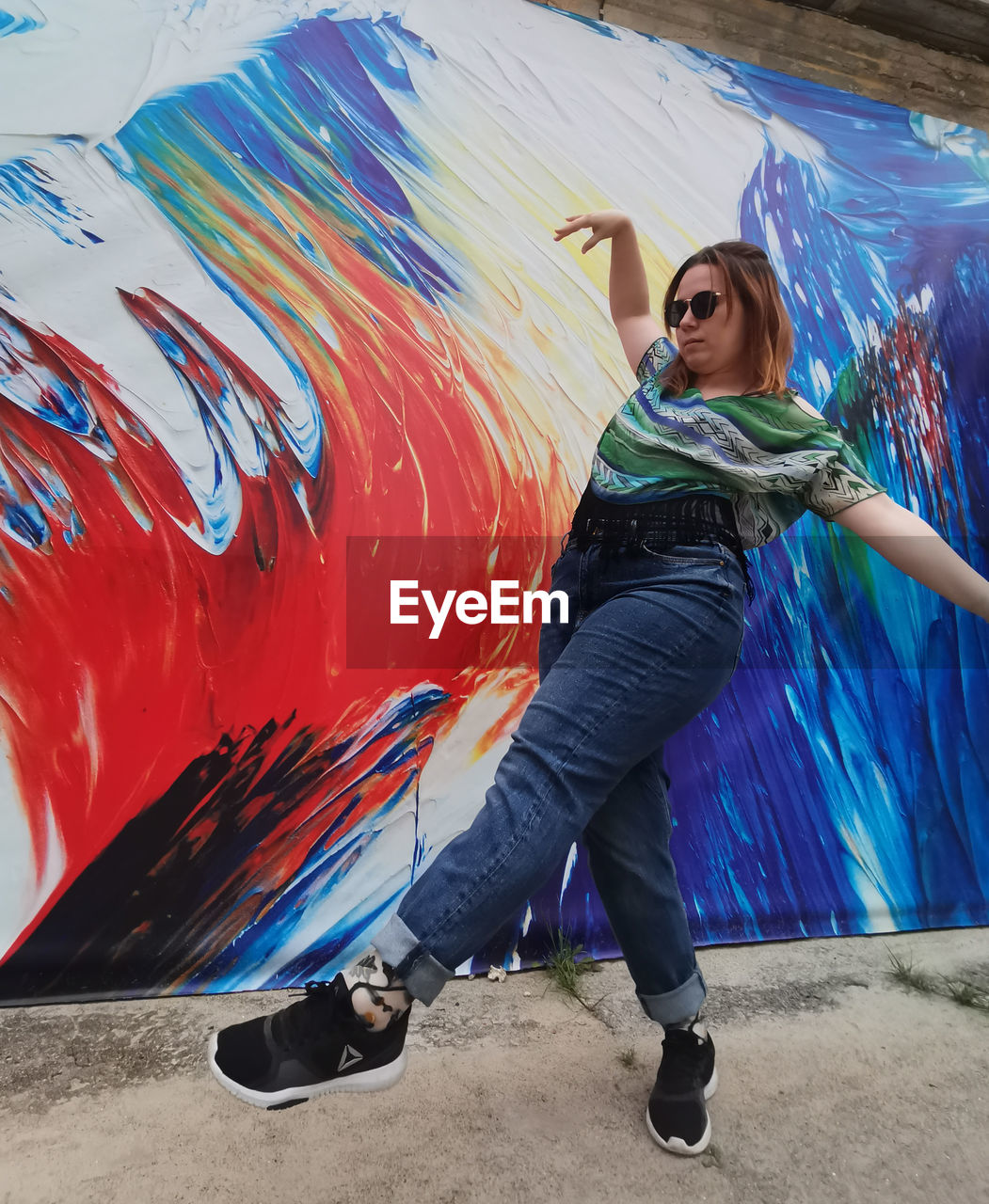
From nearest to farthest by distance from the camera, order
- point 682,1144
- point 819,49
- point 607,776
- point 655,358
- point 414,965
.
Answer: point 414,965, point 607,776, point 682,1144, point 655,358, point 819,49

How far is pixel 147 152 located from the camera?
59.6 inches

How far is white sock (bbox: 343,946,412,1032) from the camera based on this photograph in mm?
906

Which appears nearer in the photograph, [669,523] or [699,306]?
[669,523]

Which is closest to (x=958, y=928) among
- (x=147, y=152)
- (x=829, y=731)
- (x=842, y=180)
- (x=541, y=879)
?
(x=829, y=731)

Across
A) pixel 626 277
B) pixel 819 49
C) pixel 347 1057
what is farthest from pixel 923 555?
pixel 819 49

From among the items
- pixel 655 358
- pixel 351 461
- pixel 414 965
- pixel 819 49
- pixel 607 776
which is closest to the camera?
pixel 414 965

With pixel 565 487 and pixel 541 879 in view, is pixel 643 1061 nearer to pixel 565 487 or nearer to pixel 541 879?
pixel 541 879

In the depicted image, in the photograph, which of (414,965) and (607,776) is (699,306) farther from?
(414,965)

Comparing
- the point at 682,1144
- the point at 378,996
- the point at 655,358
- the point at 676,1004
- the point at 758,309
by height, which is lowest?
the point at 682,1144

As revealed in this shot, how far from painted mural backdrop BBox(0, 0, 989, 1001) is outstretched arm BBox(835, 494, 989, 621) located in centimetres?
78

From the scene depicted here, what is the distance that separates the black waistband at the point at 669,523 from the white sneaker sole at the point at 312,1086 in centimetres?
75

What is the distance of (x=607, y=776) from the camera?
1.01 meters

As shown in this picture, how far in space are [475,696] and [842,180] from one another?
168 centimetres

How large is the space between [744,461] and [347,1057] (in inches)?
37.5
